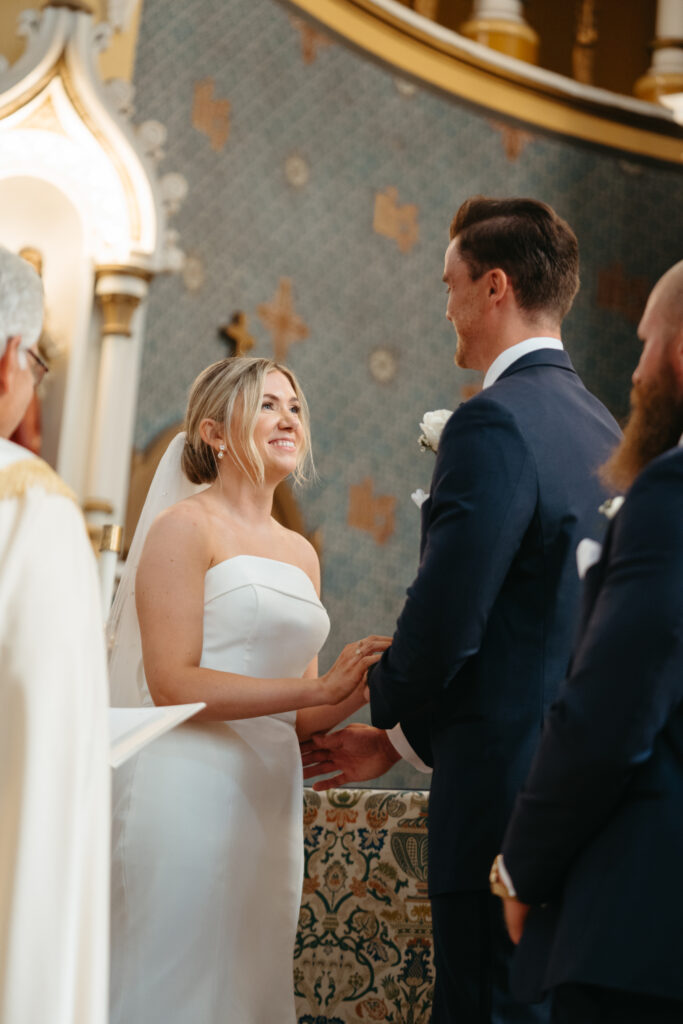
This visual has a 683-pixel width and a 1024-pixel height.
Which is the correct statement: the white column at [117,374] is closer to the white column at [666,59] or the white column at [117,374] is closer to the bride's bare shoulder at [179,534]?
the bride's bare shoulder at [179,534]

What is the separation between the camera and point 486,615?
2.38m

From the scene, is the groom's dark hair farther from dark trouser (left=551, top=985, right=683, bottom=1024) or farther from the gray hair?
dark trouser (left=551, top=985, right=683, bottom=1024)

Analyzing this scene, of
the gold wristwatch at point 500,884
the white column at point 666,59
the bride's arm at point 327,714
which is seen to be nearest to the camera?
the gold wristwatch at point 500,884

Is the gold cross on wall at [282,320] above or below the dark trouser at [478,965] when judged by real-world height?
above

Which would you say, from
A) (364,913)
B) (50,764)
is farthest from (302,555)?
(50,764)

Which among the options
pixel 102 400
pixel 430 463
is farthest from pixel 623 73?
pixel 102 400

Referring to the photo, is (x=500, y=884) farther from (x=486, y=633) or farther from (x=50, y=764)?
(x=50, y=764)

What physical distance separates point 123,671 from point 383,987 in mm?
1068

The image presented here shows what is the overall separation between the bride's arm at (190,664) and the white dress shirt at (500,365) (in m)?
0.27

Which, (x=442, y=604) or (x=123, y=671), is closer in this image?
(x=442, y=604)

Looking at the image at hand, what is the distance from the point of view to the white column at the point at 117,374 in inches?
258

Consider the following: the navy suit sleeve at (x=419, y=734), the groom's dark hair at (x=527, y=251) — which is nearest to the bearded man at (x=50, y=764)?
the navy suit sleeve at (x=419, y=734)

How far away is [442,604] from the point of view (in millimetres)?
2363

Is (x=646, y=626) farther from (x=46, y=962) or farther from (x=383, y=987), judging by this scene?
(x=383, y=987)
